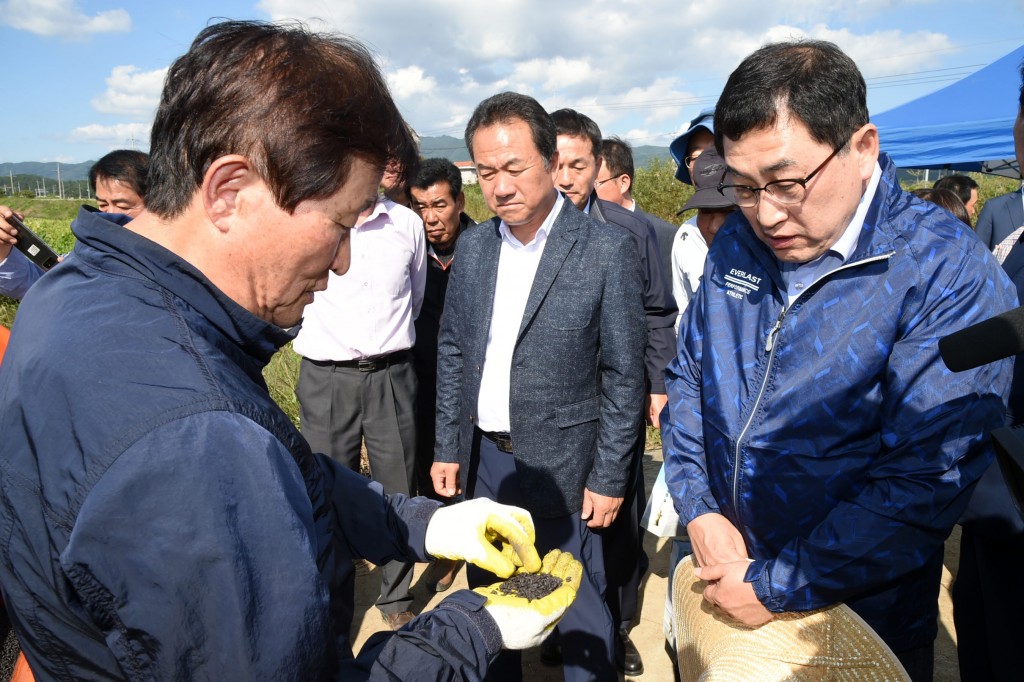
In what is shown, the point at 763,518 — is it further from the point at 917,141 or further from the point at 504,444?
the point at 917,141

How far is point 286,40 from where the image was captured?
114cm

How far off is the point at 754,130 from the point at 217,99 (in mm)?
1220

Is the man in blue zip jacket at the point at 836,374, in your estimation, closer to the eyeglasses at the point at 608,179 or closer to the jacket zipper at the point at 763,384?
the jacket zipper at the point at 763,384

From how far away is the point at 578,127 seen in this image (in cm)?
412

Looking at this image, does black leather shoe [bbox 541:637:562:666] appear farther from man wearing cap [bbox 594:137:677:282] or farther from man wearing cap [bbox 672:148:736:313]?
man wearing cap [bbox 594:137:677:282]

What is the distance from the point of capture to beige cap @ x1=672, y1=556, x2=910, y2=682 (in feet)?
4.68

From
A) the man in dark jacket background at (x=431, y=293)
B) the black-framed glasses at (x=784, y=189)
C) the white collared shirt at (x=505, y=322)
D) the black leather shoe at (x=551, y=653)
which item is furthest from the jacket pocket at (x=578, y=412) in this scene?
the man in dark jacket background at (x=431, y=293)

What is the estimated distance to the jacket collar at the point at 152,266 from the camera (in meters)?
1.03

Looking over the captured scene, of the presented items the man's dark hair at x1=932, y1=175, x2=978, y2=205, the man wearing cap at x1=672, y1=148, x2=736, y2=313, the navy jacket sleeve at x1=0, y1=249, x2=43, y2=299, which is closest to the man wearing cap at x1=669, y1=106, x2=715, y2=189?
the man wearing cap at x1=672, y1=148, x2=736, y2=313

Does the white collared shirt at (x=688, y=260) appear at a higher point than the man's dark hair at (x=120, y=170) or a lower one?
lower

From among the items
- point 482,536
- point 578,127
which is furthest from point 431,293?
point 482,536

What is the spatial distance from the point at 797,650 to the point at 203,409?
142 cm

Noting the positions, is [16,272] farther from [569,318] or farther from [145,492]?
[145,492]

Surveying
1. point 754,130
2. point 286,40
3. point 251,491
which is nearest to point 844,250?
point 754,130
